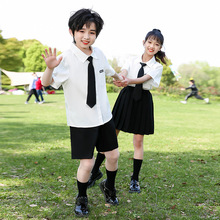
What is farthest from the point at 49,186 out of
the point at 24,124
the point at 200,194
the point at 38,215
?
the point at 24,124

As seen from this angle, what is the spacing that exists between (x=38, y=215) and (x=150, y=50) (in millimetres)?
2366

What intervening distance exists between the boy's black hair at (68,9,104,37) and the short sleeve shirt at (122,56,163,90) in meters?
1.09

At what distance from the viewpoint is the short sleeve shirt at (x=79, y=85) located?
2.71 meters

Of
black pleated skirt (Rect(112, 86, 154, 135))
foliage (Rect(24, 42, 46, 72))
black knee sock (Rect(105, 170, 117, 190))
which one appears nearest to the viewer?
black knee sock (Rect(105, 170, 117, 190))

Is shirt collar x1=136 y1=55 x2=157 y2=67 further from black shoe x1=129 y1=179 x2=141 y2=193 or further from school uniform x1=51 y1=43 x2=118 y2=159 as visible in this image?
black shoe x1=129 y1=179 x2=141 y2=193

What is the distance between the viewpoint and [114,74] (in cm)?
326

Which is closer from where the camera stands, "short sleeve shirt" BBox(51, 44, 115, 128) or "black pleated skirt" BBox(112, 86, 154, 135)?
"short sleeve shirt" BBox(51, 44, 115, 128)

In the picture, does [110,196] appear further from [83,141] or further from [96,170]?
[83,141]

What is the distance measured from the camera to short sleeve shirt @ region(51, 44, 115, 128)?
2.71 m

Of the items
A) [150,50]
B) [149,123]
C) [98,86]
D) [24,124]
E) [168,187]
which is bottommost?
[24,124]

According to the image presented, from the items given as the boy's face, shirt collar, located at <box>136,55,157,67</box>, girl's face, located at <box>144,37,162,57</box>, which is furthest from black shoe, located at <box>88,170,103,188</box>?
the boy's face

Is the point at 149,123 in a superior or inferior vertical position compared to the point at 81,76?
inferior

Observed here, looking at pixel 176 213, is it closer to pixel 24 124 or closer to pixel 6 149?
pixel 6 149

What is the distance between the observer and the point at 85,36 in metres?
2.65
